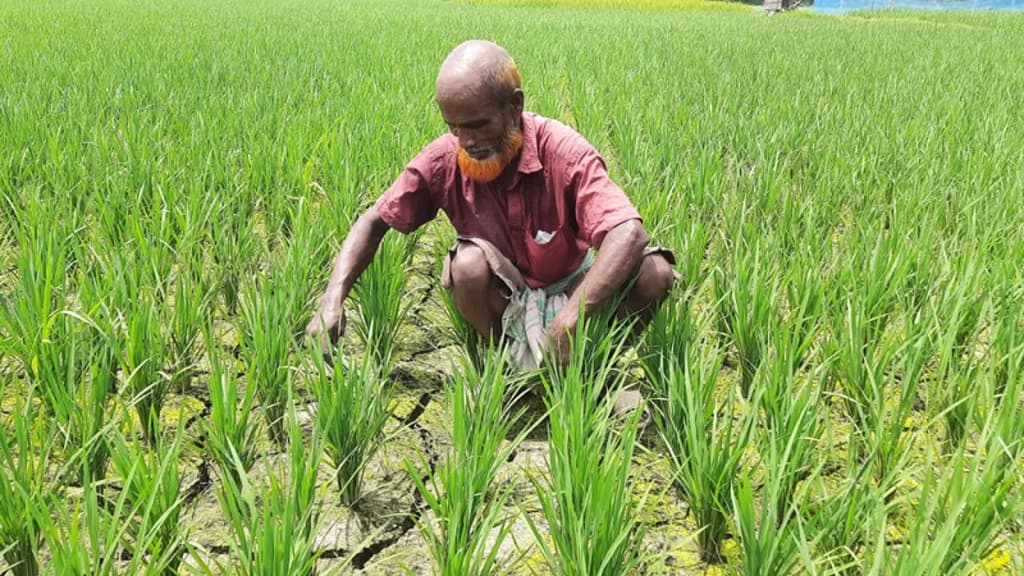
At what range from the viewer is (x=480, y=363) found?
162cm

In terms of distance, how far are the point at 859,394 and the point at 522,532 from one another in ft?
2.27

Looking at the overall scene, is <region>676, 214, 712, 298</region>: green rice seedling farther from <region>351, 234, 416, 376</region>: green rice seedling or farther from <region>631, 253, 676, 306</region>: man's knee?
<region>351, 234, 416, 376</region>: green rice seedling

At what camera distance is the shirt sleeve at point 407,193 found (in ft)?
5.19

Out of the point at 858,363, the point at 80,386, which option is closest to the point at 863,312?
the point at 858,363

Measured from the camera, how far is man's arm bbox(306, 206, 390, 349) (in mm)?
1454

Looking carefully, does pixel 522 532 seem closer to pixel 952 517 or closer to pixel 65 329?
pixel 952 517

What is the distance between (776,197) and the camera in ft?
8.02

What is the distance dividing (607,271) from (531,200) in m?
0.30

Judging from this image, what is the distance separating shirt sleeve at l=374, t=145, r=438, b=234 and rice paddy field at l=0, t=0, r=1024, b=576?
17 cm

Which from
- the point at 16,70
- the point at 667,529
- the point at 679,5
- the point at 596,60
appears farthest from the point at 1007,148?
the point at 679,5

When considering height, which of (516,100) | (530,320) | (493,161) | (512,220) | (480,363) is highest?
(516,100)

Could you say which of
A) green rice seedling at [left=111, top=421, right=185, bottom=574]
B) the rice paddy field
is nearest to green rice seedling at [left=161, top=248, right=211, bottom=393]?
the rice paddy field

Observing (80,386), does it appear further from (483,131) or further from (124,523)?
(483,131)

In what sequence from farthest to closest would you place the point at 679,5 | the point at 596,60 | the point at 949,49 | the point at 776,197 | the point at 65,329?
the point at 679,5 → the point at 949,49 → the point at 596,60 → the point at 776,197 → the point at 65,329
